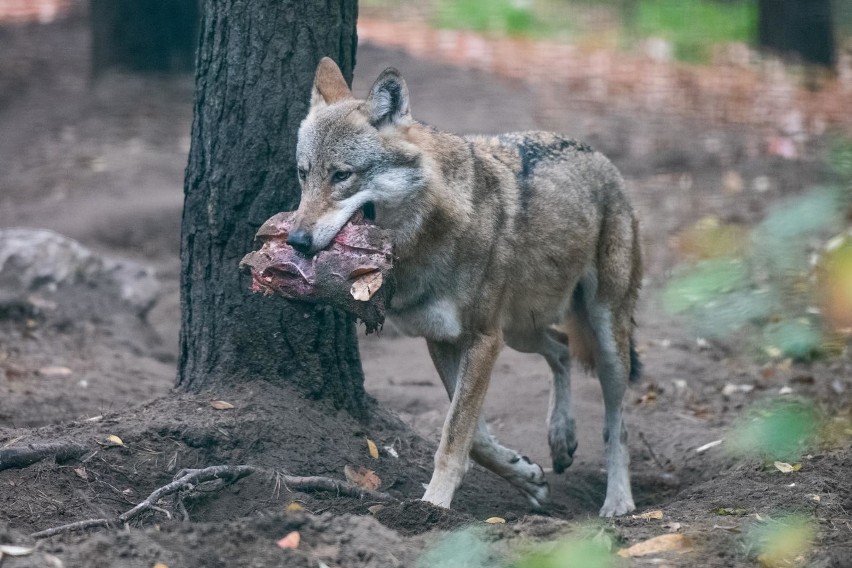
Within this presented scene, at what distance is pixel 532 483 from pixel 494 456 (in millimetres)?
285

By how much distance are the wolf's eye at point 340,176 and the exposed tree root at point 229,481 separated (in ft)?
4.36

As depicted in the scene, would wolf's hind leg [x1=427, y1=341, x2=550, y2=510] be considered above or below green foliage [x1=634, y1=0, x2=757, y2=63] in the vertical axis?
below

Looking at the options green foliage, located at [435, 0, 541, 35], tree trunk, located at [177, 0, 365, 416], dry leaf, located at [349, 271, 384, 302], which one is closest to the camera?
green foliage, located at [435, 0, 541, 35]

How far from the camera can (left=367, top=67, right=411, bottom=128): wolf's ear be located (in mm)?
4609

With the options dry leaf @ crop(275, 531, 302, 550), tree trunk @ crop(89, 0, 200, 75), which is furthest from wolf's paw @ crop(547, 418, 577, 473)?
tree trunk @ crop(89, 0, 200, 75)

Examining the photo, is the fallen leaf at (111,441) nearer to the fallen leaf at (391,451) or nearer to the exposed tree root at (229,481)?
the exposed tree root at (229,481)

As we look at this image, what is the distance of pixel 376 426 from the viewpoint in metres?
5.42

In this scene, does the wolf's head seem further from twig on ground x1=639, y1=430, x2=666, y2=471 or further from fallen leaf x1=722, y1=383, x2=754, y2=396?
fallen leaf x1=722, y1=383, x2=754, y2=396

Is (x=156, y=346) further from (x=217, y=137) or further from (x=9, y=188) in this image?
(x=9, y=188)

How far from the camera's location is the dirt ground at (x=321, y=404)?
3.56 metres

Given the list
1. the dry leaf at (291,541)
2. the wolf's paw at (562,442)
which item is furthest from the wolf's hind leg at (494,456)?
the dry leaf at (291,541)

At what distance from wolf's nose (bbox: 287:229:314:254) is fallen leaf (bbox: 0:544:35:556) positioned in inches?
61.4

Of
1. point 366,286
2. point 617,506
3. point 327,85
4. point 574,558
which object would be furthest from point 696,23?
point 617,506

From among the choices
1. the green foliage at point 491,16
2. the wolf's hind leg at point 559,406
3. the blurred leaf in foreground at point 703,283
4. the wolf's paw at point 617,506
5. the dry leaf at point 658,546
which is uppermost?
the green foliage at point 491,16
